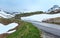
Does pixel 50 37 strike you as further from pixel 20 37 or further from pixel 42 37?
pixel 20 37

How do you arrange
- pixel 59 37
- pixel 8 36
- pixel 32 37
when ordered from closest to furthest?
pixel 59 37 → pixel 32 37 → pixel 8 36

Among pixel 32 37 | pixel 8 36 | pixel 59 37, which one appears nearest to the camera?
pixel 59 37

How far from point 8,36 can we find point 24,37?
268 inches

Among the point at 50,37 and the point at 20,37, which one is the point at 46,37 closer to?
the point at 50,37

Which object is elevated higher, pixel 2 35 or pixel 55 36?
pixel 55 36

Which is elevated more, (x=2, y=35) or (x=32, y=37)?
(x=32, y=37)

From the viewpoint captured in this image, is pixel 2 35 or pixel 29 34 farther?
pixel 2 35

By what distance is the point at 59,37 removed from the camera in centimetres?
2300

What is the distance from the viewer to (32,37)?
2488 cm

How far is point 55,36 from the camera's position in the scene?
79.0 ft

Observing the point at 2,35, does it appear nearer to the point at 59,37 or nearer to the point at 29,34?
the point at 29,34

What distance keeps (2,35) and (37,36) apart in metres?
9.65

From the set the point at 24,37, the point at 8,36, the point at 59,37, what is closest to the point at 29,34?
the point at 24,37

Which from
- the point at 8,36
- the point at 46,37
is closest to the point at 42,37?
the point at 46,37
